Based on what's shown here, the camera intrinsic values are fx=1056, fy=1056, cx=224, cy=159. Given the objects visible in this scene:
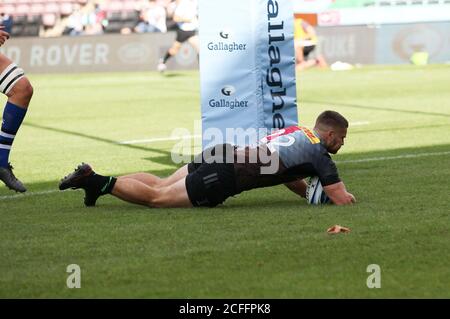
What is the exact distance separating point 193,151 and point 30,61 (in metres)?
21.3

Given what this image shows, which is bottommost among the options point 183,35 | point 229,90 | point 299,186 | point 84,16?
point 84,16

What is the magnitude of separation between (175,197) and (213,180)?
1.27 feet

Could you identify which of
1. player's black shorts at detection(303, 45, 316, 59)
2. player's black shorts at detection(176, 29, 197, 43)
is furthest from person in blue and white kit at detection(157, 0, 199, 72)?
player's black shorts at detection(303, 45, 316, 59)

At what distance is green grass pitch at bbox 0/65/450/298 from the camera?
19.1 ft

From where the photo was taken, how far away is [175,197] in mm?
8547

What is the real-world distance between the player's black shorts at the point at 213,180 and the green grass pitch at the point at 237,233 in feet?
0.56

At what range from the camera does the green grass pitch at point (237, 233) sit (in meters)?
5.81

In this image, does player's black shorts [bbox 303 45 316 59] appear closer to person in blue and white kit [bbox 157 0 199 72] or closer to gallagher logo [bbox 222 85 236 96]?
person in blue and white kit [bbox 157 0 199 72]

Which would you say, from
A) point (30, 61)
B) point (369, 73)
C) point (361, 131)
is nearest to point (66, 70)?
point (30, 61)

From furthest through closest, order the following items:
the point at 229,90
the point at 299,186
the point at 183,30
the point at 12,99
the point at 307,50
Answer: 1. the point at 307,50
2. the point at 183,30
3. the point at 229,90
4. the point at 12,99
5. the point at 299,186

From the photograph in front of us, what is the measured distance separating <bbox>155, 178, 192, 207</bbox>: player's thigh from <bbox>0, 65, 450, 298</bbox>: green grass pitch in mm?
120

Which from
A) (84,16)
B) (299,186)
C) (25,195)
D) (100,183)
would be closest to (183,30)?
(84,16)

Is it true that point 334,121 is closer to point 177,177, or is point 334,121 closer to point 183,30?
point 177,177

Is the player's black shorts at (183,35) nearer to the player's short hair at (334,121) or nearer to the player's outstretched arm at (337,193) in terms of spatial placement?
the player's short hair at (334,121)
